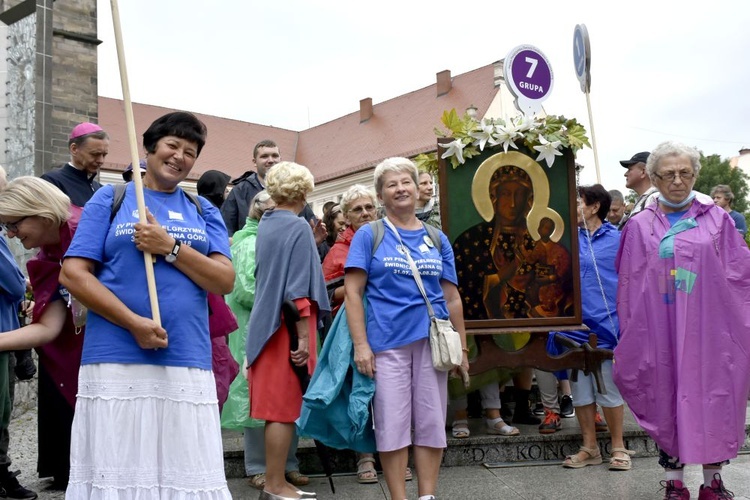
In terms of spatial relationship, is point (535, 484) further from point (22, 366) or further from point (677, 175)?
point (22, 366)

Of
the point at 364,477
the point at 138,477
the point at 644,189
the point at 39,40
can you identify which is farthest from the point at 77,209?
the point at 39,40

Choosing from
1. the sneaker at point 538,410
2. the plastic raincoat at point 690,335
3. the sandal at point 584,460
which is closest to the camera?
the plastic raincoat at point 690,335

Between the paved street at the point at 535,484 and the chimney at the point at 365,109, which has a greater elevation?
the chimney at the point at 365,109

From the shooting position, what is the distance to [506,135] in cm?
623

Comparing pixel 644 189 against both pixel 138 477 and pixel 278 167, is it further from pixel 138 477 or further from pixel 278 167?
pixel 138 477

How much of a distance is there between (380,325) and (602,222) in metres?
2.83

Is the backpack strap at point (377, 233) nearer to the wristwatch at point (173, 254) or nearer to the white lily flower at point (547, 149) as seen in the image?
the wristwatch at point (173, 254)

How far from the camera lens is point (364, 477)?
18.3 ft

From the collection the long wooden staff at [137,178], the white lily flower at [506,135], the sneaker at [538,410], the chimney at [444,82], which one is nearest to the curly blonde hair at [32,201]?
the long wooden staff at [137,178]

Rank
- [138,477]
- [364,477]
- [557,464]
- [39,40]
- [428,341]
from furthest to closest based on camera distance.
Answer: [39,40]
[557,464]
[364,477]
[428,341]
[138,477]

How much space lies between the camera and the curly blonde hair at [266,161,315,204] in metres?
5.05

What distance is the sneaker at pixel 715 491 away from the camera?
4.82 metres

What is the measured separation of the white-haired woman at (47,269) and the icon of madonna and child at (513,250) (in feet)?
9.96

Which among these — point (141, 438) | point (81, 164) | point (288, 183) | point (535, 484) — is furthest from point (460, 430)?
point (141, 438)
